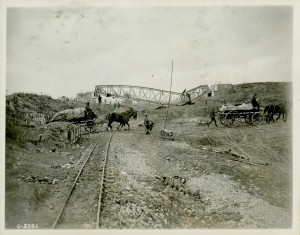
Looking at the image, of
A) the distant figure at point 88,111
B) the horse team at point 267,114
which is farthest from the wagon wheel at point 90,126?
the horse team at point 267,114

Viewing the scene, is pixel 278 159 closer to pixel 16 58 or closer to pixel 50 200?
pixel 50 200

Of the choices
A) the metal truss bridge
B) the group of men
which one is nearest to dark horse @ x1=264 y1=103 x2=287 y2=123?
the group of men

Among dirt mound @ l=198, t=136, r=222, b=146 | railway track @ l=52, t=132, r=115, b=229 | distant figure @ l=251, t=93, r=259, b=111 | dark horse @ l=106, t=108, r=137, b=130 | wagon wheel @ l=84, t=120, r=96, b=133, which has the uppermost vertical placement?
distant figure @ l=251, t=93, r=259, b=111

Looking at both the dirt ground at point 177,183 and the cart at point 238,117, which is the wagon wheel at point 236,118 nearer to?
the cart at point 238,117

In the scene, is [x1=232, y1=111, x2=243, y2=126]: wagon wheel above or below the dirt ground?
above

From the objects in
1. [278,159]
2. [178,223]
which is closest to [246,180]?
[278,159]

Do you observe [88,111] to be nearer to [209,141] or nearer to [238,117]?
[209,141]

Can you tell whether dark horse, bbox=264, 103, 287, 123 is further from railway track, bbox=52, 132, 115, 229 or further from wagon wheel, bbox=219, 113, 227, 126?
railway track, bbox=52, 132, 115, 229
